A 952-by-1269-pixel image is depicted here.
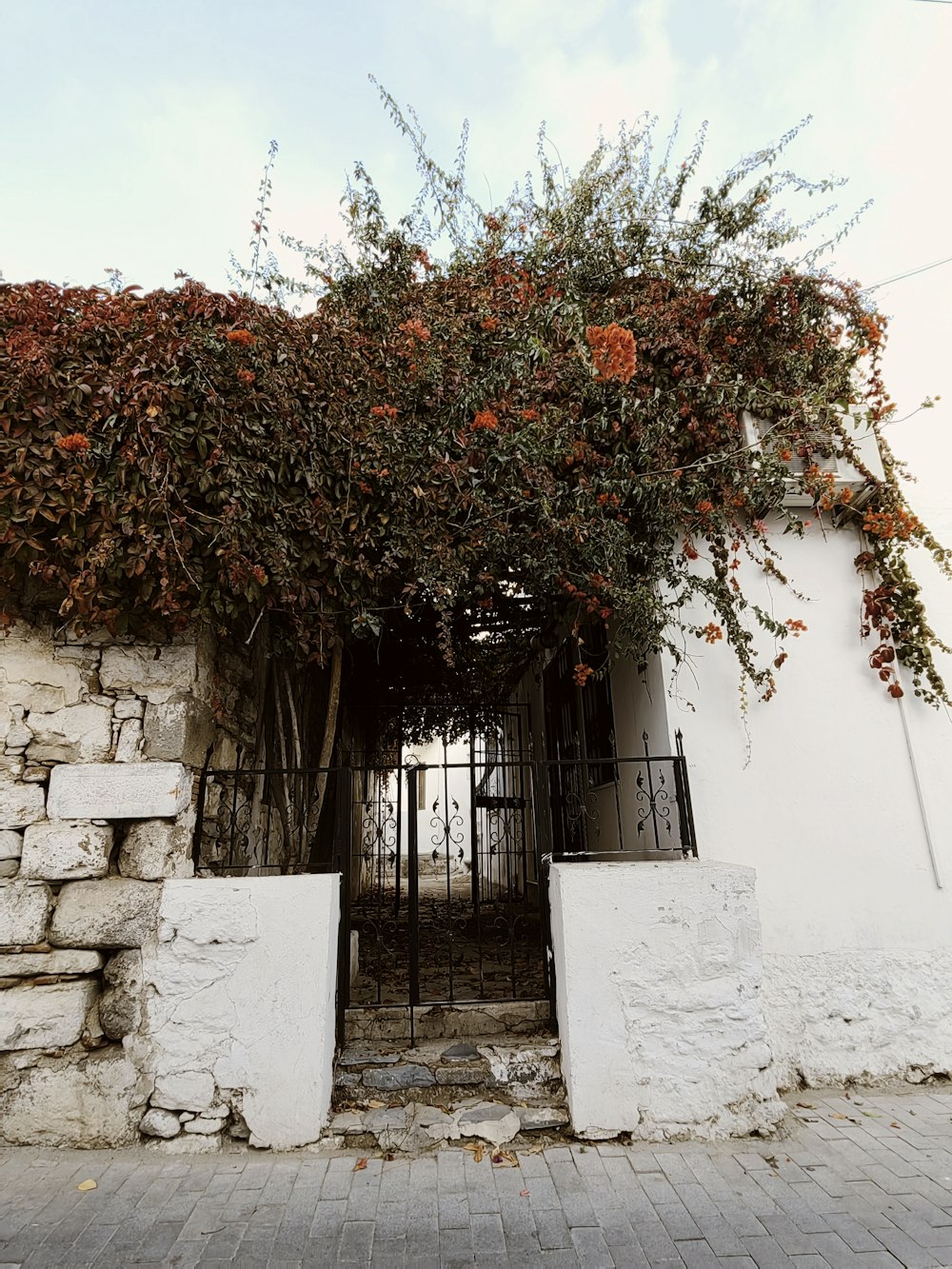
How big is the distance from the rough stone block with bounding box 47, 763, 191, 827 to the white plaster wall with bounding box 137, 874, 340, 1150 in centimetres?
39

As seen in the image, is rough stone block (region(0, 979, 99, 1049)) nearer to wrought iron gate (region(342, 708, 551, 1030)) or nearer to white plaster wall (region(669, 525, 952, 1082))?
wrought iron gate (region(342, 708, 551, 1030))

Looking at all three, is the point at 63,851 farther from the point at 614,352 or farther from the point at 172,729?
the point at 614,352

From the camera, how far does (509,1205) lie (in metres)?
2.65

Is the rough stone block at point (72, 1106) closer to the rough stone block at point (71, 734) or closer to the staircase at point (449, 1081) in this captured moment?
the staircase at point (449, 1081)

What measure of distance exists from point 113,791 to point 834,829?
13.0 ft

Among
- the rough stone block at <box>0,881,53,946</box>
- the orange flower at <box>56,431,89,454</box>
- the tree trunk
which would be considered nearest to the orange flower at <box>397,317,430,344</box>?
the orange flower at <box>56,431,89,454</box>

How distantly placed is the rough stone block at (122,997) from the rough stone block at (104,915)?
0.26 ft

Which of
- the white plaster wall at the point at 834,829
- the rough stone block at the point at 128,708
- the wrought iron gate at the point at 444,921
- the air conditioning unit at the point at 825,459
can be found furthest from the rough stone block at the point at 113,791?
the air conditioning unit at the point at 825,459

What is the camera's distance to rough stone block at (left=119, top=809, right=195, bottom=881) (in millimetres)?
3305

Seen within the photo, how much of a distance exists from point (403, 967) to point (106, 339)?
4.35 m

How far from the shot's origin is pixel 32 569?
10.3 ft

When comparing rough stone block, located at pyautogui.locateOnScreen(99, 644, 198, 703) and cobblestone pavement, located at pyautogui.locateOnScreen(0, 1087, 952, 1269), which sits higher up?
rough stone block, located at pyautogui.locateOnScreen(99, 644, 198, 703)

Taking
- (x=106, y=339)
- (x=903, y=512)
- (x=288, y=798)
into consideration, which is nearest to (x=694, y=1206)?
(x=288, y=798)

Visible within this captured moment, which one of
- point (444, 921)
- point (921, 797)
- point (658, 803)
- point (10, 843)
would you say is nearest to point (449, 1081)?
point (658, 803)
